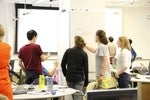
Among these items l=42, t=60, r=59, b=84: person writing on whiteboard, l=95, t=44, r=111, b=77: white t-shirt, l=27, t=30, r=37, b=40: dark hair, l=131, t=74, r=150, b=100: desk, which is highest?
l=27, t=30, r=37, b=40: dark hair

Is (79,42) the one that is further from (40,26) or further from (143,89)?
(40,26)

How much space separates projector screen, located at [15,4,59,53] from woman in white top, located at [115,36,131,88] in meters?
5.75

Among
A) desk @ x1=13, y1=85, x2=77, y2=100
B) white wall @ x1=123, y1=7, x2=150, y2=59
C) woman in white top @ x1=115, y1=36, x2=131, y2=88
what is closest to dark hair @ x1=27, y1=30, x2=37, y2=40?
desk @ x1=13, y1=85, x2=77, y2=100

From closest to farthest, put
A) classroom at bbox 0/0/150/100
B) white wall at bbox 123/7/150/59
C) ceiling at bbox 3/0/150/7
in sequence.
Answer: ceiling at bbox 3/0/150/7 → classroom at bbox 0/0/150/100 → white wall at bbox 123/7/150/59

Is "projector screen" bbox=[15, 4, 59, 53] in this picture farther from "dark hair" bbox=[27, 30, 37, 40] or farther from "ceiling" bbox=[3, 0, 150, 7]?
"dark hair" bbox=[27, 30, 37, 40]

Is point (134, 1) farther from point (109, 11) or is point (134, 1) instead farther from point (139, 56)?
point (139, 56)

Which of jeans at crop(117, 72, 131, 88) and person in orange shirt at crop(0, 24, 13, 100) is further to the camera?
jeans at crop(117, 72, 131, 88)

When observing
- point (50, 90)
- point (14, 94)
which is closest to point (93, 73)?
point (50, 90)

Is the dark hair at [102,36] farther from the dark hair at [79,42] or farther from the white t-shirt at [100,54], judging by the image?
the dark hair at [79,42]

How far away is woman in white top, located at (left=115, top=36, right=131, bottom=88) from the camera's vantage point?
18.8ft

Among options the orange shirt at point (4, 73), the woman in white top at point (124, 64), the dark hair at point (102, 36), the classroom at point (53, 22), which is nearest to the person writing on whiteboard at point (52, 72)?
the dark hair at point (102, 36)

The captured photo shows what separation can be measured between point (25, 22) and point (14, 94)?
7.26 m

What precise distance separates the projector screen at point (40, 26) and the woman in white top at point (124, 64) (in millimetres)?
5747

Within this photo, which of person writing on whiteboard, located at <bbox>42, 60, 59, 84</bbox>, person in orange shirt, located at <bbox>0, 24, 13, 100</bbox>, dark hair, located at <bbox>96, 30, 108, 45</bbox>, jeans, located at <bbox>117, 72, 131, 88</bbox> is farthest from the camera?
jeans, located at <bbox>117, 72, 131, 88</bbox>
